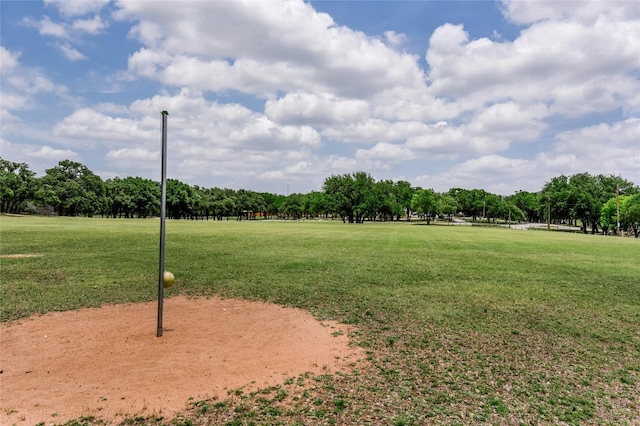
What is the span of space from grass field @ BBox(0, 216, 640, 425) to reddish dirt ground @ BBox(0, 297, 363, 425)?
410mm

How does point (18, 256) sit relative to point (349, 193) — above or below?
below

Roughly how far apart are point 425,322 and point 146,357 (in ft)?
18.5

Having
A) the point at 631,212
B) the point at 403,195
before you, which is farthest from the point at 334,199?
Result: the point at 631,212

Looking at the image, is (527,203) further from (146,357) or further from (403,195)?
(146,357)

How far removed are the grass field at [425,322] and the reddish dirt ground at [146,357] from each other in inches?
16.1

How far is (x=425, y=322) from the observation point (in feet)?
27.8

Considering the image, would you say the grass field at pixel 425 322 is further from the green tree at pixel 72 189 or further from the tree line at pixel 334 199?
the green tree at pixel 72 189

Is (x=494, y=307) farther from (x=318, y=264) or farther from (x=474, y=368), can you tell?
(x=318, y=264)

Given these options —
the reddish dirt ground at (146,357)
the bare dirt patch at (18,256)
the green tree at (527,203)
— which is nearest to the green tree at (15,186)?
the bare dirt patch at (18,256)

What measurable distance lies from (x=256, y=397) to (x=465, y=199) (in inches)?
5041

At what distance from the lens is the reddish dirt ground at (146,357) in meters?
4.83

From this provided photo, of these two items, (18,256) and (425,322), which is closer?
Answer: (425,322)

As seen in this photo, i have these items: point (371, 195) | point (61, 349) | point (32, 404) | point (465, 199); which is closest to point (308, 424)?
point (32, 404)

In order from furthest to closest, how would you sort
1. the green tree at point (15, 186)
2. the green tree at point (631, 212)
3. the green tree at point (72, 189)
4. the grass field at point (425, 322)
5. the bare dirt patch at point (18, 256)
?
the green tree at point (72, 189), the green tree at point (15, 186), the green tree at point (631, 212), the bare dirt patch at point (18, 256), the grass field at point (425, 322)
